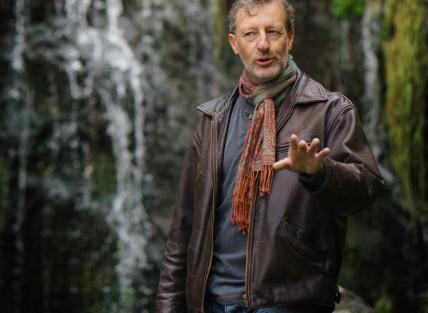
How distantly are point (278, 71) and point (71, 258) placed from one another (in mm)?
5231

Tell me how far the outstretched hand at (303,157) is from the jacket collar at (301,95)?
43 centimetres

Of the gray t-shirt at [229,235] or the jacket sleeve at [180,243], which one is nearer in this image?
the gray t-shirt at [229,235]

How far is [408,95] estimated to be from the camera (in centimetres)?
636

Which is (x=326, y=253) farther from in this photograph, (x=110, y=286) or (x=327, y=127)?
(x=110, y=286)

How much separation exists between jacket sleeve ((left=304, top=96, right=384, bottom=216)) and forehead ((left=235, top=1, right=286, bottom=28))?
1.29 ft

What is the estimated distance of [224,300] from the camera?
90.4 inches

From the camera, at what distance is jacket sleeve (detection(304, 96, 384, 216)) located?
6.65 ft

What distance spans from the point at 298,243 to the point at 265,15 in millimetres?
874

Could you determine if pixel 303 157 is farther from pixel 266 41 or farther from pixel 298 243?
pixel 266 41

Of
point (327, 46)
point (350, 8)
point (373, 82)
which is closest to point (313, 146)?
point (373, 82)

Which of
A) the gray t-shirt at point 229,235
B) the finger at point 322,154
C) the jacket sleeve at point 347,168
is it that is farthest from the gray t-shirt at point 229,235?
the finger at point 322,154

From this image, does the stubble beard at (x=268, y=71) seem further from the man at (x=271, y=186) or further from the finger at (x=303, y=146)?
the finger at (x=303, y=146)

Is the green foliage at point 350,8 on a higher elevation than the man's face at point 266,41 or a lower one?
higher

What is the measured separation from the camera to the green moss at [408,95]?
20.7 feet
